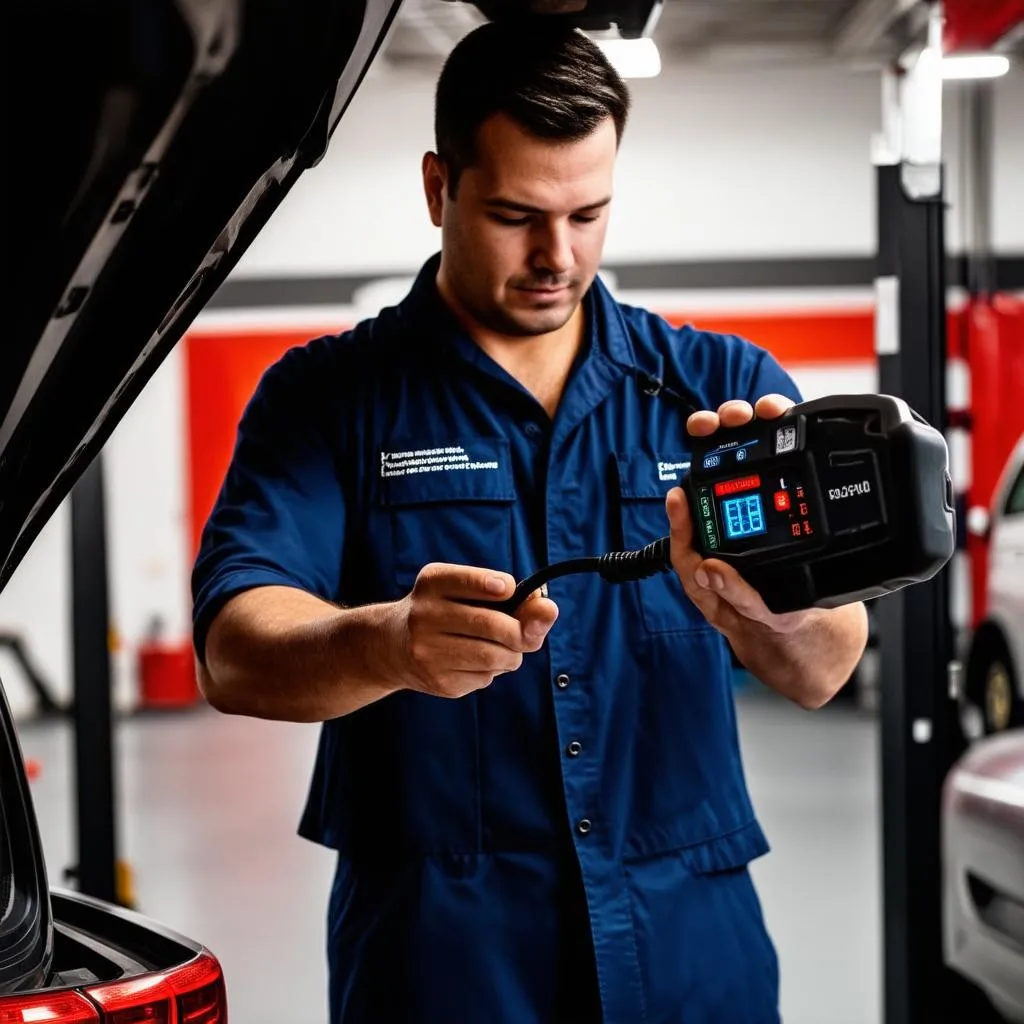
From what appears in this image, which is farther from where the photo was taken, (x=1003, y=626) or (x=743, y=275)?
(x=743, y=275)

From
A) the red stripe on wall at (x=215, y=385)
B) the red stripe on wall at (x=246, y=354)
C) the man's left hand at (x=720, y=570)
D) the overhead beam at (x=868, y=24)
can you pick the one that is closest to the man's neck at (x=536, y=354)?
the man's left hand at (x=720, y=570)

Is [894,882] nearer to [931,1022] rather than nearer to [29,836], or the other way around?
[931,1022]

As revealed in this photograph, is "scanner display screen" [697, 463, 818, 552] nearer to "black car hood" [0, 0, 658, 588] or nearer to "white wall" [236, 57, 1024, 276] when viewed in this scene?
"black car hood" [0, 0, 658, 588]

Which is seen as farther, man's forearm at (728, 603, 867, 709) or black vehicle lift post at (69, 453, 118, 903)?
black vehicle lift post at (69, 453, 118, 903)

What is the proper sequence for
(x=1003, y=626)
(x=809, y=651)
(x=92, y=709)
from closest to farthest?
(x=809, y=651), (x=92, y=709), (x=1003, y=626)

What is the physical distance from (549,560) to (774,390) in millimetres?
325

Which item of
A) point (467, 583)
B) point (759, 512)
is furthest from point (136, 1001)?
point (759, 512)

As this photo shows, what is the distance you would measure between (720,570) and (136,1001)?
602 mm

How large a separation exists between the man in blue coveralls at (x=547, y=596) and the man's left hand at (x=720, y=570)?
0.52ft

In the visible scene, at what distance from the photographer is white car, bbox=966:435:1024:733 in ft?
16.9

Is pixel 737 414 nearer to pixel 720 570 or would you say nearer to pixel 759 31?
pixel 720 570

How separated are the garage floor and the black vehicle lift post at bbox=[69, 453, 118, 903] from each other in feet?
1.86

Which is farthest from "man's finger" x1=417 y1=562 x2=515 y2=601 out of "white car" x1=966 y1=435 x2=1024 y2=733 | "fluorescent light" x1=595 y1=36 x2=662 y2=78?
"white car" x1=966 y1=435 x2=1024 y2=733

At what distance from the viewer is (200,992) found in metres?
1.14
